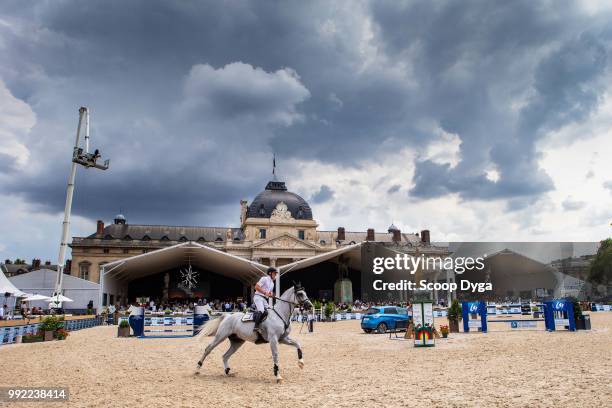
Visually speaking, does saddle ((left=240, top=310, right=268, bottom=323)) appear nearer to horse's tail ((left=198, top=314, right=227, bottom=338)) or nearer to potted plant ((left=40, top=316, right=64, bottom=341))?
horse's tail ((left=198, top=314, right=227, bottom=338))

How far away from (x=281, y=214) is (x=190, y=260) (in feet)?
58.6

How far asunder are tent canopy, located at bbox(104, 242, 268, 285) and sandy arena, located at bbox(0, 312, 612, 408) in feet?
93.1

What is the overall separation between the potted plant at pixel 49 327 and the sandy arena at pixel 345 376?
18.5ft

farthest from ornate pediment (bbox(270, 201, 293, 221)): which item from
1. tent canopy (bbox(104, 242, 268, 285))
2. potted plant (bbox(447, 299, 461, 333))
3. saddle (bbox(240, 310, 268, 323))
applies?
saddle (bbox(240, 310, 268, 323))

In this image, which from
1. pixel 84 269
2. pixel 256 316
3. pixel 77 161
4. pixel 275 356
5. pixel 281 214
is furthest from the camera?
pixel 281 214

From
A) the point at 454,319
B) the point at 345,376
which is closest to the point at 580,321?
the point at 454,319

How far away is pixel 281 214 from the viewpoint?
71312 mm

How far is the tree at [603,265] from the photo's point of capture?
52688mm

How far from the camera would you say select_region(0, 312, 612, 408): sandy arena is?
7453mm

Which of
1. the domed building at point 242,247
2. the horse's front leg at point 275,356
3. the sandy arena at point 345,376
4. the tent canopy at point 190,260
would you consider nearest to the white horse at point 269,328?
the horse's front leg at point 275,356

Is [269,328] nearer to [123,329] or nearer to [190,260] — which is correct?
[123,329]

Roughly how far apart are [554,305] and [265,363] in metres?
14.9

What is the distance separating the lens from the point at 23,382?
9.49 metres

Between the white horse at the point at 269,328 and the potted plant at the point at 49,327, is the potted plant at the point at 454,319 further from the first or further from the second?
the potted plant at the point at 49,327
